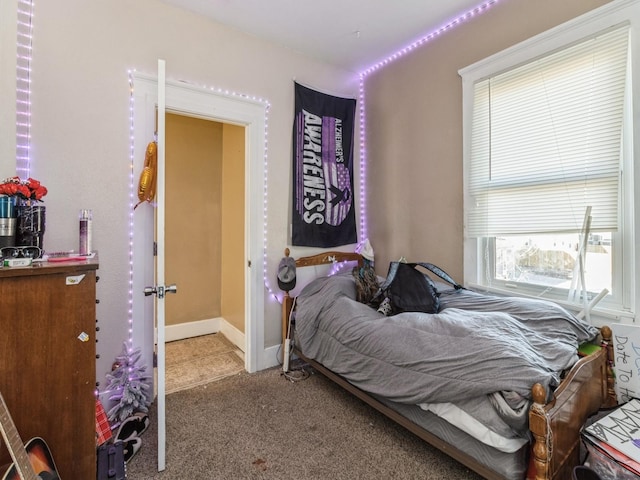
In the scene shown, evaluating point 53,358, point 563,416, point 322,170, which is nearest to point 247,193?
point 322,170

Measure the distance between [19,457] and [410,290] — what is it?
2.06m

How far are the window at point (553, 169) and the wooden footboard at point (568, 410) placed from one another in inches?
17.9

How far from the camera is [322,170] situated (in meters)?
3.10

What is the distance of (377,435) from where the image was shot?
1.93 metres

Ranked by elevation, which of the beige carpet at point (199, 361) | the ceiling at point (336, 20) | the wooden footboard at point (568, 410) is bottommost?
the beige carpet at point (199, 361)

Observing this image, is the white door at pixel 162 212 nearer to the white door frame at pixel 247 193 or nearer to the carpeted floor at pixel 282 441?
the white door frame at pixel 247 193

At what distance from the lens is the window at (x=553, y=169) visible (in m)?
1.84

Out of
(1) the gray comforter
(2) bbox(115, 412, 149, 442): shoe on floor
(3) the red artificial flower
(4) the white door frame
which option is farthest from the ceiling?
(2) bbox(115, 412, 149, 442): shoe on floor

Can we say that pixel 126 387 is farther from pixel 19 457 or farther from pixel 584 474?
pixel 584 474

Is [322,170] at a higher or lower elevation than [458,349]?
higher

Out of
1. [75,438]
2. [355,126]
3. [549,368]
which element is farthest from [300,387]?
[355,126]

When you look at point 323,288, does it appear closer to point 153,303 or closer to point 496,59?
point 153,303

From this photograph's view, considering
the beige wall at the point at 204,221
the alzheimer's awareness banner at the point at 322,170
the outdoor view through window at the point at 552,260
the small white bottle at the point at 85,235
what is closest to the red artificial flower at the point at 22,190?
the small white bottle at the point at 85,235

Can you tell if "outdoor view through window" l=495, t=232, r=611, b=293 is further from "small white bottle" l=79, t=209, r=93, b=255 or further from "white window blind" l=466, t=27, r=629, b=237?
"small white bottle" l=79, t=209, r=93, b=255
